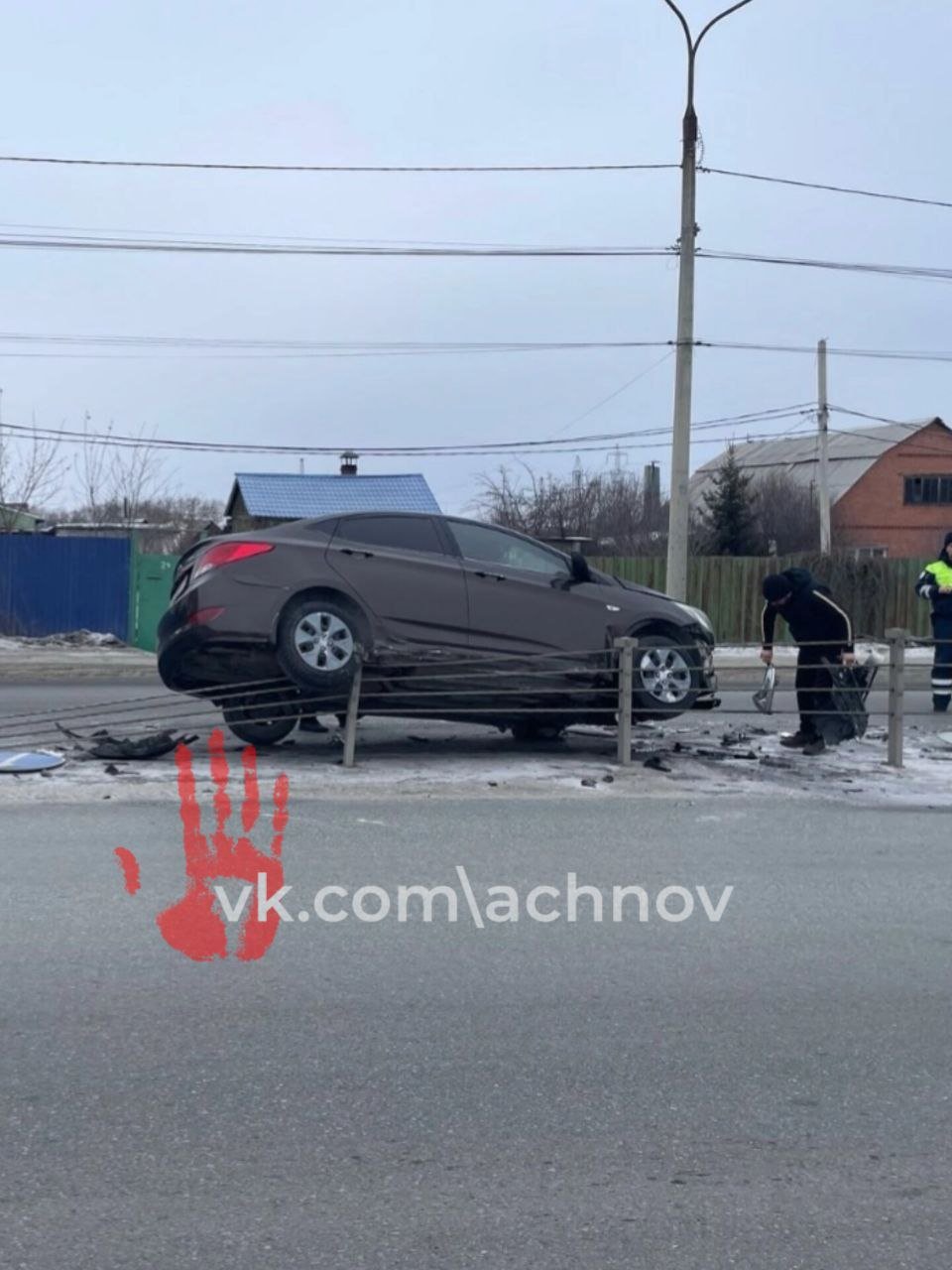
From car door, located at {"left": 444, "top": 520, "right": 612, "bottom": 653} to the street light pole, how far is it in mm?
9863

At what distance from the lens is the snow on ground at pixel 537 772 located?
383 inches

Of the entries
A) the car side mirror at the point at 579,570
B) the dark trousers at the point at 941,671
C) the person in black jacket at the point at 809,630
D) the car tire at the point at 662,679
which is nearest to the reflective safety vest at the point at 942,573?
the dark trousers at the point at 941,671

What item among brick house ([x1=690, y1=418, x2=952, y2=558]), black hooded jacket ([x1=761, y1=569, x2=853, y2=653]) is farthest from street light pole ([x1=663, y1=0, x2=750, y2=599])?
brick house ([x1=690, y1=418, x2=952, y2=558])

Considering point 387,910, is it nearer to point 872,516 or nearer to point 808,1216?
point 808,1216

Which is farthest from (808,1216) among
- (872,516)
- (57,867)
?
(872,516)

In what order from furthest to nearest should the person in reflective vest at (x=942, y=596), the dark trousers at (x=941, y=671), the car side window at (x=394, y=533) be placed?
the dark trousers at (x=941, y=671)
the person in reflective vest at (x=942, y=596)
the car side window at (x=394, y=533)

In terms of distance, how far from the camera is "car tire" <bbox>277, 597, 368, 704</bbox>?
10.2m

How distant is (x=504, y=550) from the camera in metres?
11.1

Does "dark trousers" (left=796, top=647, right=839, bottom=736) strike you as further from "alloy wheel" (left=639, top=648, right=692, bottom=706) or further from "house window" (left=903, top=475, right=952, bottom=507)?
"house window" (left=903, top=475, right=952, bottom=507)

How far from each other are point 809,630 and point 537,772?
2494mm

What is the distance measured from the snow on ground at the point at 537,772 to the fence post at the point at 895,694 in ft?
0.44

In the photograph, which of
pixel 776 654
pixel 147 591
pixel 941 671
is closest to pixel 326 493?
pixel 147 591

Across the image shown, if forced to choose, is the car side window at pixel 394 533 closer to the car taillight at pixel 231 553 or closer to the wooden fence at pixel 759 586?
the car taillight at pixel 231 553

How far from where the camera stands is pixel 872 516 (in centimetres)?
5388
